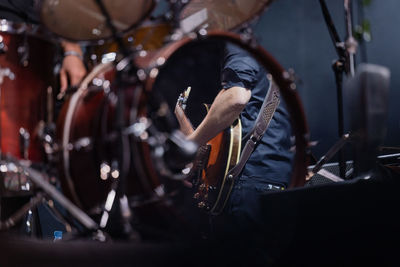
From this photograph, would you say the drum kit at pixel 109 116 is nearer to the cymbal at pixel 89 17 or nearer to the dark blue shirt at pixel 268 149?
the cymbal at pixel 89 17

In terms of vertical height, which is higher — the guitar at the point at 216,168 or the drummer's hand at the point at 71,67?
the drummer's hand at the point at 71,67

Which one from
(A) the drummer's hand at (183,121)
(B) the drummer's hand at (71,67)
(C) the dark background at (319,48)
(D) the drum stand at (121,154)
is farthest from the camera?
(C) the dark background at (319,48)

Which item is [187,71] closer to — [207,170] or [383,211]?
[383,211]

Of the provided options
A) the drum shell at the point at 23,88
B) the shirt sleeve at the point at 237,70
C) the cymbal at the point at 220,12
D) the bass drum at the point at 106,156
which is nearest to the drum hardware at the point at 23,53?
the drum shell at the point at 23,88

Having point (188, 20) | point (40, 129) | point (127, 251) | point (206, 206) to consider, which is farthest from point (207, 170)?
point (127, 251)

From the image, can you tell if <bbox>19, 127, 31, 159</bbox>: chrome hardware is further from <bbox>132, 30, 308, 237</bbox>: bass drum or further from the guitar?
the guitar

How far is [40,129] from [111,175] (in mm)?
239

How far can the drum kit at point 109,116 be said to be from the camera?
77 centimetres

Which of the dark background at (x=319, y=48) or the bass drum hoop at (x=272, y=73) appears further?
the dark background at (x=319, y=48)

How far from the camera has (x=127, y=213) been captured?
769 millimetres

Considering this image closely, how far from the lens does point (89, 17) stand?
3.05 ft

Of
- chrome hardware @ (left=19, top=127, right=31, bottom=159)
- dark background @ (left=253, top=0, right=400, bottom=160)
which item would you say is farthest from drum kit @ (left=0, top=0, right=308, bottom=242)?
dark background @ (left=253, top=0, right=400, bottom=160)

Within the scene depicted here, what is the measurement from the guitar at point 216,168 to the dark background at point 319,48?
102 centimetres

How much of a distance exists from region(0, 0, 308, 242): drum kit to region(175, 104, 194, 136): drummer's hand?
0.68m
